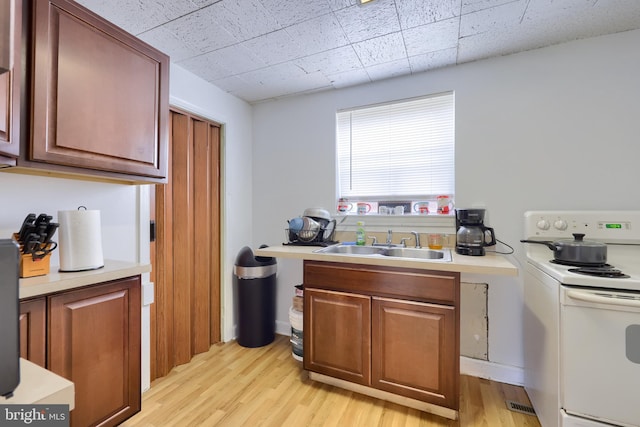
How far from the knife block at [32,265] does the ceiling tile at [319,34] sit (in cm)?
173

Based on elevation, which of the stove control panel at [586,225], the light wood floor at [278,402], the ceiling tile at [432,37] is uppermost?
the ceiling tile at [432,37]

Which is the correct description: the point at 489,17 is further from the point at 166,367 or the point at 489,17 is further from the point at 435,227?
the point at 166,367

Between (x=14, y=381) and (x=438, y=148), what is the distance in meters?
2.41

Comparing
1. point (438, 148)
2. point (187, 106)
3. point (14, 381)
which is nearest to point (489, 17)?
point (438, 148)

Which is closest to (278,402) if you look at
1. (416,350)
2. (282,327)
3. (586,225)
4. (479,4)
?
(416,350)

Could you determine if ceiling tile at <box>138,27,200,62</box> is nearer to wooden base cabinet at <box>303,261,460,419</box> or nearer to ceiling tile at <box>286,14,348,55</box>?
ceiling tile at <box>286,14,348,55</box>

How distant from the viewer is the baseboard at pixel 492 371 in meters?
1.91

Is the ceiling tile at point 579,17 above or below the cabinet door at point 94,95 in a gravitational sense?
above

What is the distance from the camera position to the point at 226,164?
2.53 metres

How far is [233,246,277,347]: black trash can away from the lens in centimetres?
243

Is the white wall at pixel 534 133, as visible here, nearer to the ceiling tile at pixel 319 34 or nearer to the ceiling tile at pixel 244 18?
the ceiling tile at pixel 319 34

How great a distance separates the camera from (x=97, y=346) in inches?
48.0

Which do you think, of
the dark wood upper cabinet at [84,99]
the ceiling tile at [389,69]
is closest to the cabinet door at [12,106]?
the dark wood upper cabinet at [84,99]

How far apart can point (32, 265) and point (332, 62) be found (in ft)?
6.81
